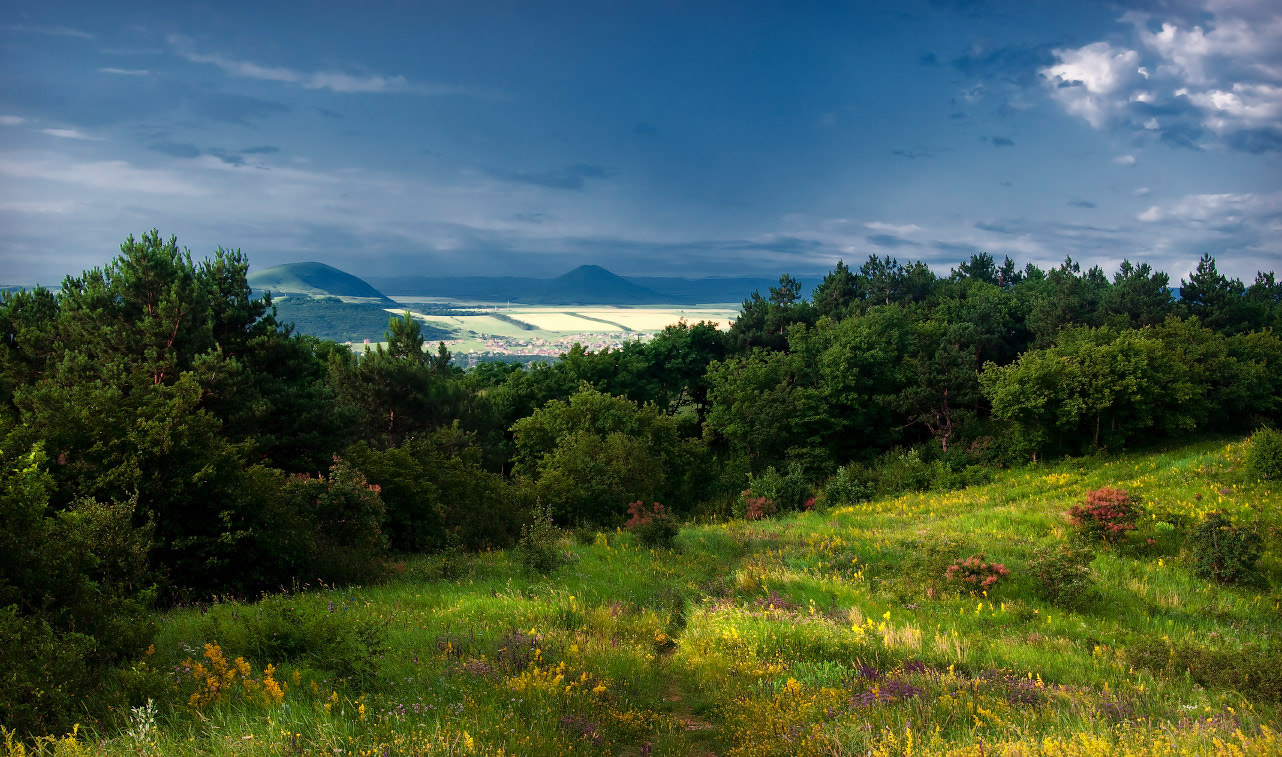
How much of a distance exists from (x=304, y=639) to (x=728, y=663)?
5.43 m

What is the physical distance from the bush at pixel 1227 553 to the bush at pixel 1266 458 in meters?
8.77

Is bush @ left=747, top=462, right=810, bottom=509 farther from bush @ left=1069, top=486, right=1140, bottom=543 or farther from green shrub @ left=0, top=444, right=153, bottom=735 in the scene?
green shrub @ left=0, top=444, right=153, bottom=735

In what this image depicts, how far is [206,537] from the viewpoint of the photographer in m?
11.6

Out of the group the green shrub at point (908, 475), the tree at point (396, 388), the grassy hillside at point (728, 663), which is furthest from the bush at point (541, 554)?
the green shrub at point (908, 475)

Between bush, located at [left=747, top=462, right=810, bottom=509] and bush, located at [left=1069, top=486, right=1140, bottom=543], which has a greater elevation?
bush, located at [left=1069, top=486, right=1140, bottom=543]

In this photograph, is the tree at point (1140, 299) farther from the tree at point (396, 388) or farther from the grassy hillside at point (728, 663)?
the tree at point (396, 388)

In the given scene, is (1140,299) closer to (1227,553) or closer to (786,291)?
(786,291)

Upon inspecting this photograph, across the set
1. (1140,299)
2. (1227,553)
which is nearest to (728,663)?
(1227,553)

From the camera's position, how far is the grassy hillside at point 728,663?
530 cm

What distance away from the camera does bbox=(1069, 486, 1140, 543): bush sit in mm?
16859

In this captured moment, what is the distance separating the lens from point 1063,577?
40.3 feet

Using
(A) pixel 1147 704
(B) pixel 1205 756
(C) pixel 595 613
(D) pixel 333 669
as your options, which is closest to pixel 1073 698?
(A) pixel 1147 704

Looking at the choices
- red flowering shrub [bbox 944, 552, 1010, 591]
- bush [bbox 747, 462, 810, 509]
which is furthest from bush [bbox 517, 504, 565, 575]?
bush [bbox 747, 462, 810, 509]

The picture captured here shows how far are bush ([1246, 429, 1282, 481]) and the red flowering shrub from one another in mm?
15286
